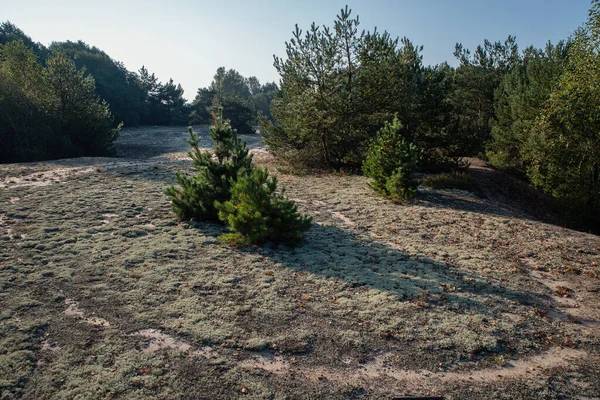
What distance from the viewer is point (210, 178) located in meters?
10.2

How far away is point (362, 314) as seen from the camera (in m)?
6.44

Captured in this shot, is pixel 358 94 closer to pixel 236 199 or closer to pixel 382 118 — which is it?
pixel 382 118

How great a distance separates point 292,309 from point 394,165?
28.1 ft

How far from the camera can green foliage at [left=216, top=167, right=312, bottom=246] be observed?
28.2 feet

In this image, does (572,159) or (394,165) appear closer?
(394,165)

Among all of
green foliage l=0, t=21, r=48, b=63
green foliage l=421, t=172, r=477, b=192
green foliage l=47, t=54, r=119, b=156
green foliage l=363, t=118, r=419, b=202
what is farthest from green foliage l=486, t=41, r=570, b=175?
green foliage l=0, t=21, r=48, b=63

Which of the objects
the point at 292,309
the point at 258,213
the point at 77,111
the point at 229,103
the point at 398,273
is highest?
the point at 229,103

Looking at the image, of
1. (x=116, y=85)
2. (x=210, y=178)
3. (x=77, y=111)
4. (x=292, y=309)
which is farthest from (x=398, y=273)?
(x=116, y=85)

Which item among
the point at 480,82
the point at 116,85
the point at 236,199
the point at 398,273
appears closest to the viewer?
the point at 398,273

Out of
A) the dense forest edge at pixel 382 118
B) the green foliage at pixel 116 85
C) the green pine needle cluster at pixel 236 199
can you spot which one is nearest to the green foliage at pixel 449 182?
the dense forest edge at pixel 382 118

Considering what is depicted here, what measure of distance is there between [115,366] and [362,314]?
390cm

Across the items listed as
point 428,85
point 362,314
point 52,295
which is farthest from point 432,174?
point 52,295

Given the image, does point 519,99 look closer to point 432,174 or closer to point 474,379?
point 432,174

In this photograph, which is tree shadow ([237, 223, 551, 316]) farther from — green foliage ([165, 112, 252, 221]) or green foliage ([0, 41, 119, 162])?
green foliage ([0, 41, 119, 162])
